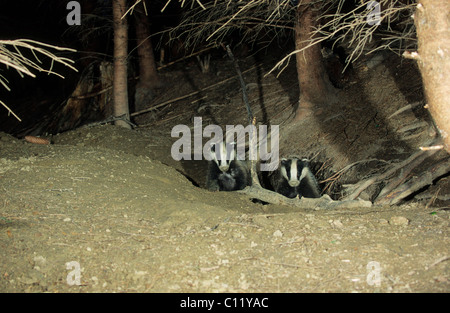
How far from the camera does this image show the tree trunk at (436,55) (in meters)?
3.07

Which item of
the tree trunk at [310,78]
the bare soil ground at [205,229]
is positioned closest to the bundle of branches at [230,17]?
the tree trunk at [310,78]

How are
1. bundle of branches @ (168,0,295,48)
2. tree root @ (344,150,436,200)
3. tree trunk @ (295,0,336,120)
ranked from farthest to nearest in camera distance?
tree trunk @ (295,0,336,120) → bundle of branches @ (168,0,295,48) → tree root @ (344,150,436,200)

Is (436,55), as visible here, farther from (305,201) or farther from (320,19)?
(320,19)

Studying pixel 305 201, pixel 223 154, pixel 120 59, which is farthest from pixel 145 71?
pixel 305 201

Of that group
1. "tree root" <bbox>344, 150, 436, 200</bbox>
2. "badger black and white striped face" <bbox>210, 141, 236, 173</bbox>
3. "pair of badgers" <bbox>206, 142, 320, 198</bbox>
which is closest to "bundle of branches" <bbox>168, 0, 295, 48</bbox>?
"badger black and white striped face" <bbox>210, 141, 236, 173</bbox>

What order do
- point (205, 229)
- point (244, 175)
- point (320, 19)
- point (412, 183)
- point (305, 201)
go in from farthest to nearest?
point (320, 19), point (244, 175), point (305, 201), point (412, 183), point (205, 229)

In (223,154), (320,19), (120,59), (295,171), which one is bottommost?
(295,171)

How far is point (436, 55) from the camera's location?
3.12 metres

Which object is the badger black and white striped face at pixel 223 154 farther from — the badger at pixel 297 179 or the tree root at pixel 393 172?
the tree root at pixel 393 172

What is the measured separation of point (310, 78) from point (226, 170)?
216 centimetres

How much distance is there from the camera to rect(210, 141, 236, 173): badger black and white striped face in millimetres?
7059

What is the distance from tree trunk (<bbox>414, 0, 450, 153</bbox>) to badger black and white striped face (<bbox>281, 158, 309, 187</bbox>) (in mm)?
3310

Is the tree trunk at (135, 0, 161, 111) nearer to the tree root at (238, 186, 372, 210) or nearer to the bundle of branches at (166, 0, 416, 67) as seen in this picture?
the bundle of branches at (166, 0, 416, 67)

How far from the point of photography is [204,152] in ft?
29.0
